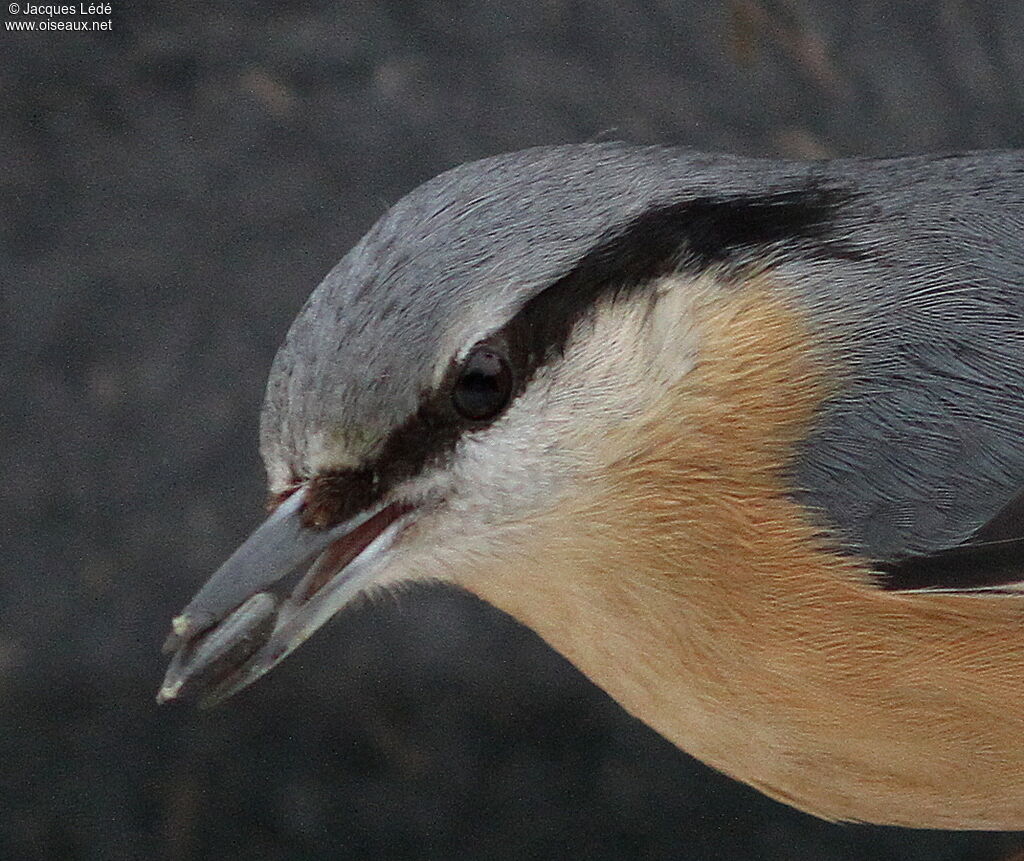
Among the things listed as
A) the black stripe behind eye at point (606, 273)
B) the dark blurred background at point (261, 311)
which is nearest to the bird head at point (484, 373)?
the black stripe behind eye at point (606, 273)

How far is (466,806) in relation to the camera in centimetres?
145

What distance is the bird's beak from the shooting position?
1.15 metres

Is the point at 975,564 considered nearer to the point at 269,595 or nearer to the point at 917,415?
the point at 917,415

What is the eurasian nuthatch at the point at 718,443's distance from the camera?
112 centimetres

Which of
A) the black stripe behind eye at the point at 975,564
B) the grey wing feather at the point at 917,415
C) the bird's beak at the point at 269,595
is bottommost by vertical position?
the black stripe behind eye at the point at 975,564

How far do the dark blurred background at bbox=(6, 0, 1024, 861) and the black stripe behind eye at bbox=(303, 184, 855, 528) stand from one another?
0.18 meters

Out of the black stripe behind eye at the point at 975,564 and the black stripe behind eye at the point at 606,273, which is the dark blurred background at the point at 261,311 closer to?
the black stripe behind eye at the point at 606,273

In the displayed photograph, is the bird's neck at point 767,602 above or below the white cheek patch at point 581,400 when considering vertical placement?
below

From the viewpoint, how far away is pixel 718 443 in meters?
1.16

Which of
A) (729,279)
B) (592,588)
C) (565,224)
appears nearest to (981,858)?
(592,588)

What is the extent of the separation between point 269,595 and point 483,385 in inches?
8.9

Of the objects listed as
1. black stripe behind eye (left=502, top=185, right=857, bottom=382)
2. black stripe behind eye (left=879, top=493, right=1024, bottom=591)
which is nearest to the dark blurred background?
black stripe behind eye (left=502, top=185, right=857, bottom=382)

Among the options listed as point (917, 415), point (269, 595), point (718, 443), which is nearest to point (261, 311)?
point (269, 595)

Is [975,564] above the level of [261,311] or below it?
below
